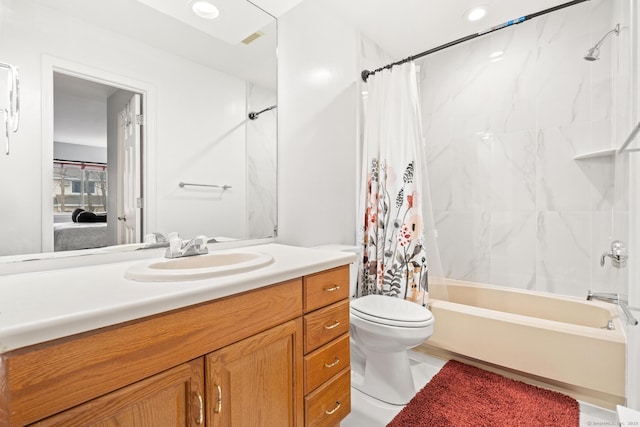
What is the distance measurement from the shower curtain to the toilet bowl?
11.1 inches

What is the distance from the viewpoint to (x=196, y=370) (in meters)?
0.79

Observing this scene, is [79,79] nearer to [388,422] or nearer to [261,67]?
[261,67]

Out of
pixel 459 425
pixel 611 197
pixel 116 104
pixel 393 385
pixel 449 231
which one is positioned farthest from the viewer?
pixel 449 231

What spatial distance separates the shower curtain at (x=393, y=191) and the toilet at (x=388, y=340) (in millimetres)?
270

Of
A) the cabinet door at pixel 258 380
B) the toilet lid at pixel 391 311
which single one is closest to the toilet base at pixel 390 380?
the toilet lid at pixel 391 311

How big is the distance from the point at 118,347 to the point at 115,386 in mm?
85

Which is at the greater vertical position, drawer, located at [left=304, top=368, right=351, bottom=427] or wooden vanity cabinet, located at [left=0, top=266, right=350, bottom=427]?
wooden vanity cabinet, located at [left=0, top=266, right=350, bottom=427]

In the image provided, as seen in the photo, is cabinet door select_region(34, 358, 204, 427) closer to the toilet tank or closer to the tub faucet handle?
the toilet tank

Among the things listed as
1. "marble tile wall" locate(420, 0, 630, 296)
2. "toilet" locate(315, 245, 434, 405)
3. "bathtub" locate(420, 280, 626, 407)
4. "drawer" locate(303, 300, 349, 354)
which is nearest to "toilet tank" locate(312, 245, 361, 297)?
"toilet" locate(315, 245, 434, 405)

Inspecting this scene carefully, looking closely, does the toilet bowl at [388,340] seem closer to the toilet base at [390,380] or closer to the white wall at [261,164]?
the toilet base at [390,380]

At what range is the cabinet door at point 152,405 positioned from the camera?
0.62 meters

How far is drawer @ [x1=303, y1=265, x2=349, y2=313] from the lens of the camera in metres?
1.12

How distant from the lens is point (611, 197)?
76.7 inches

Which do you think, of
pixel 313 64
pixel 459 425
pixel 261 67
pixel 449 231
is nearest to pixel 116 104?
pixel 261 67
